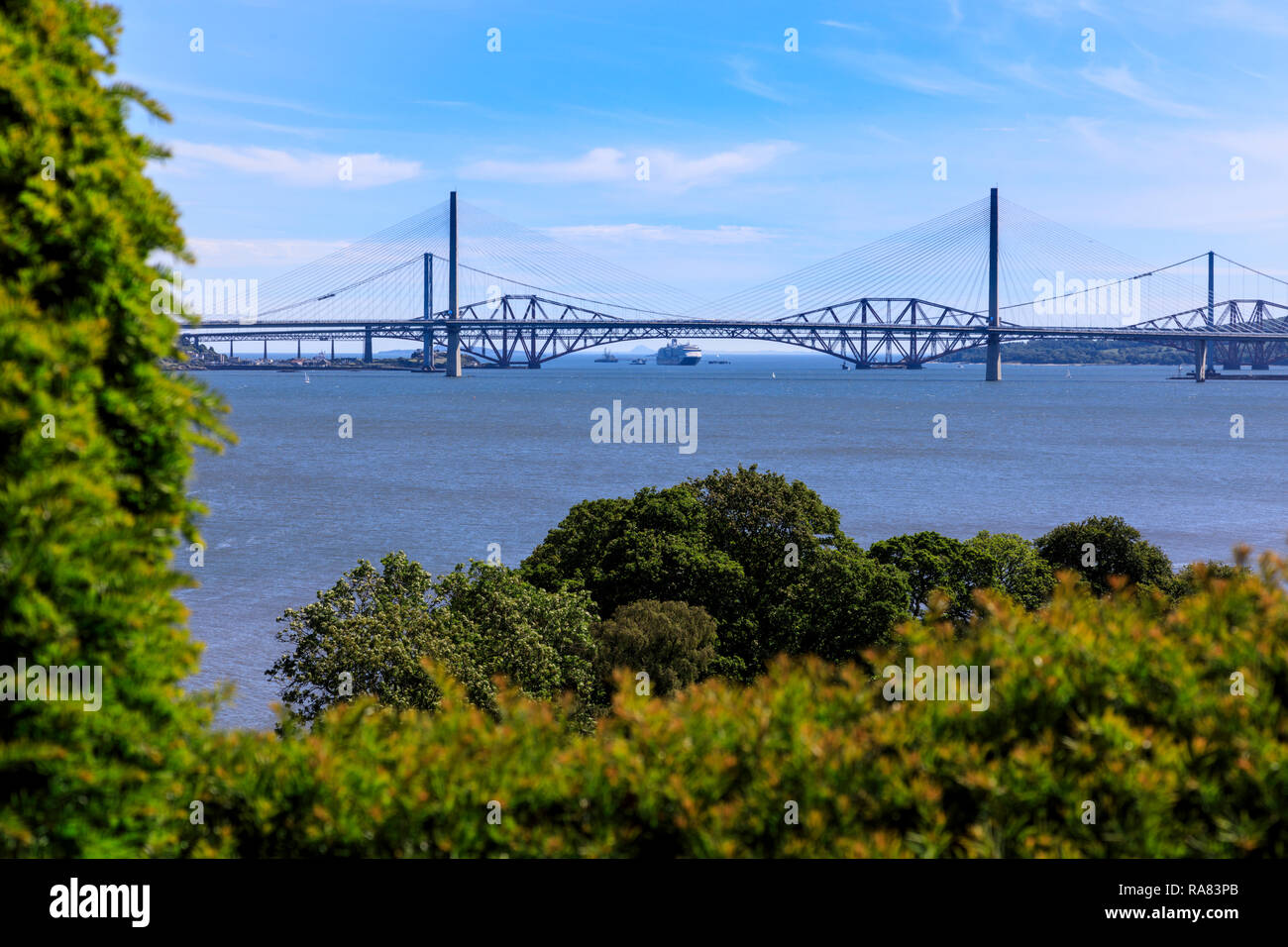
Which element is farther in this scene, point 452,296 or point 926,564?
point 452,296

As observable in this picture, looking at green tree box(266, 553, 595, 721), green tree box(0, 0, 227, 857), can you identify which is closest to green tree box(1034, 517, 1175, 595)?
green tree box(266, 553, 595, 721)

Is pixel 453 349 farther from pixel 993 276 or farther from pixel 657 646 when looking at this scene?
pixel 657 646

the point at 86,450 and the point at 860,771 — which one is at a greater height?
the point at 86,450

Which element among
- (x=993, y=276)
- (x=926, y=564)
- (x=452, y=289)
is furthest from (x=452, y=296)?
(x=926, y=564)

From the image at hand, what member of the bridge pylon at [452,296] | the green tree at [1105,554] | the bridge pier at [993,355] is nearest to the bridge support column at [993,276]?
the bridge pier at [993,355]

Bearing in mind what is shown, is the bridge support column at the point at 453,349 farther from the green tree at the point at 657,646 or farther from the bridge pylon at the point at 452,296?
the green tree at the point at 657,646
